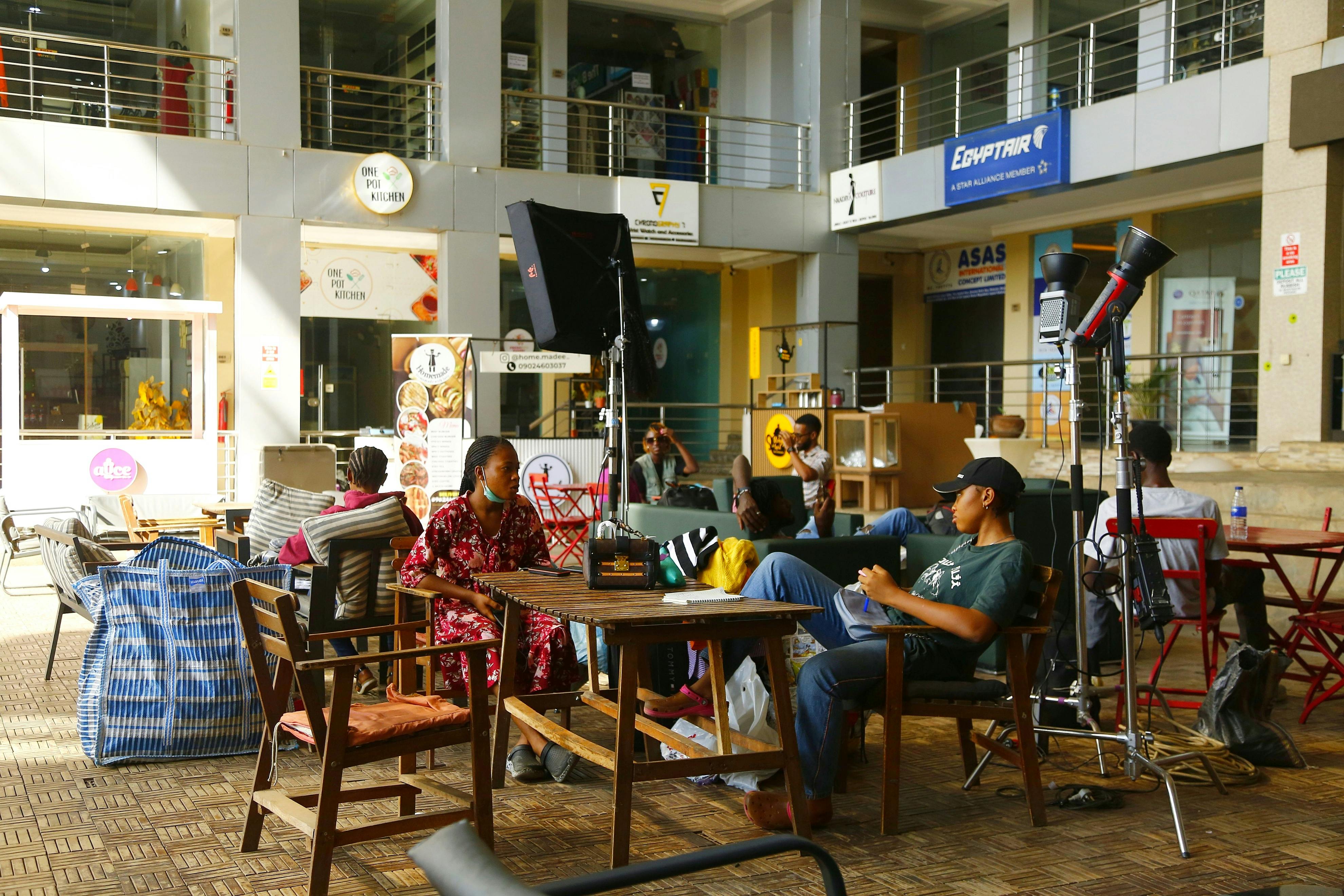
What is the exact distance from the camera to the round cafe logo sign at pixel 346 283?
13.1 metres

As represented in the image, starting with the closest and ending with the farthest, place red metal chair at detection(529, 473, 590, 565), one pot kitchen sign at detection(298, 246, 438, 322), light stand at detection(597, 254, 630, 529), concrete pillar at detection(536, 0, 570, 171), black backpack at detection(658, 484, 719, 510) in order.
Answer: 1. light stand at detection(597, 254, 630, 529)
2. black backpack at detection(658, 484, 719, 510)
3. red metal chair at detection(529, 473, 590, 565)
4. one pot kitchen sign at detection(298, 246, 438, 322)
5. concrete pillar at detection(536, 0, 570, 171)

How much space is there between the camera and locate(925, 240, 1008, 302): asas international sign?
52.1 feet

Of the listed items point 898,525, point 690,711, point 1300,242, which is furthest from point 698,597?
point 1300,242

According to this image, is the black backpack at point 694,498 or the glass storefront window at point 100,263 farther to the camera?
the glass storefront window at point 100,263

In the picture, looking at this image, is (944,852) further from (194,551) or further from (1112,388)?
(194,551)

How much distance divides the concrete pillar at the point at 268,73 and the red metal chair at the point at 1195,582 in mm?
9514

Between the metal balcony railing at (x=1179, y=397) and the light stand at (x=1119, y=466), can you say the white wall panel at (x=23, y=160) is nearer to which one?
the metal balcony railing at (x=1179, y=397)

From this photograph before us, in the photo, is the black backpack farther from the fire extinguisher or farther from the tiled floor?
the fire extinguisher

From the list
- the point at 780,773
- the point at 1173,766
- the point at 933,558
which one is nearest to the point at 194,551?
the point at 780,773

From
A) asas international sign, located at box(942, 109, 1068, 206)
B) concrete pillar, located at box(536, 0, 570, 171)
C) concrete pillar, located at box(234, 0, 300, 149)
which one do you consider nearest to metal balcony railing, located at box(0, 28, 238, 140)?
concrete pillar, located at box(234, 0, 300, 149)

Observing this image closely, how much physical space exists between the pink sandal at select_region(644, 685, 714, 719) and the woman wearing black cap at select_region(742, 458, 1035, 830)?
1.69 feet

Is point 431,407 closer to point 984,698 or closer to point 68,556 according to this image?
point 68,556

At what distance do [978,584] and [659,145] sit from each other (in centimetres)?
1325

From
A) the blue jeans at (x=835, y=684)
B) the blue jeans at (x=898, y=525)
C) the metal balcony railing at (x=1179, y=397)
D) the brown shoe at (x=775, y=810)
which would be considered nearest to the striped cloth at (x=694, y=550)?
the blue jeans at (x=835, y=684)
